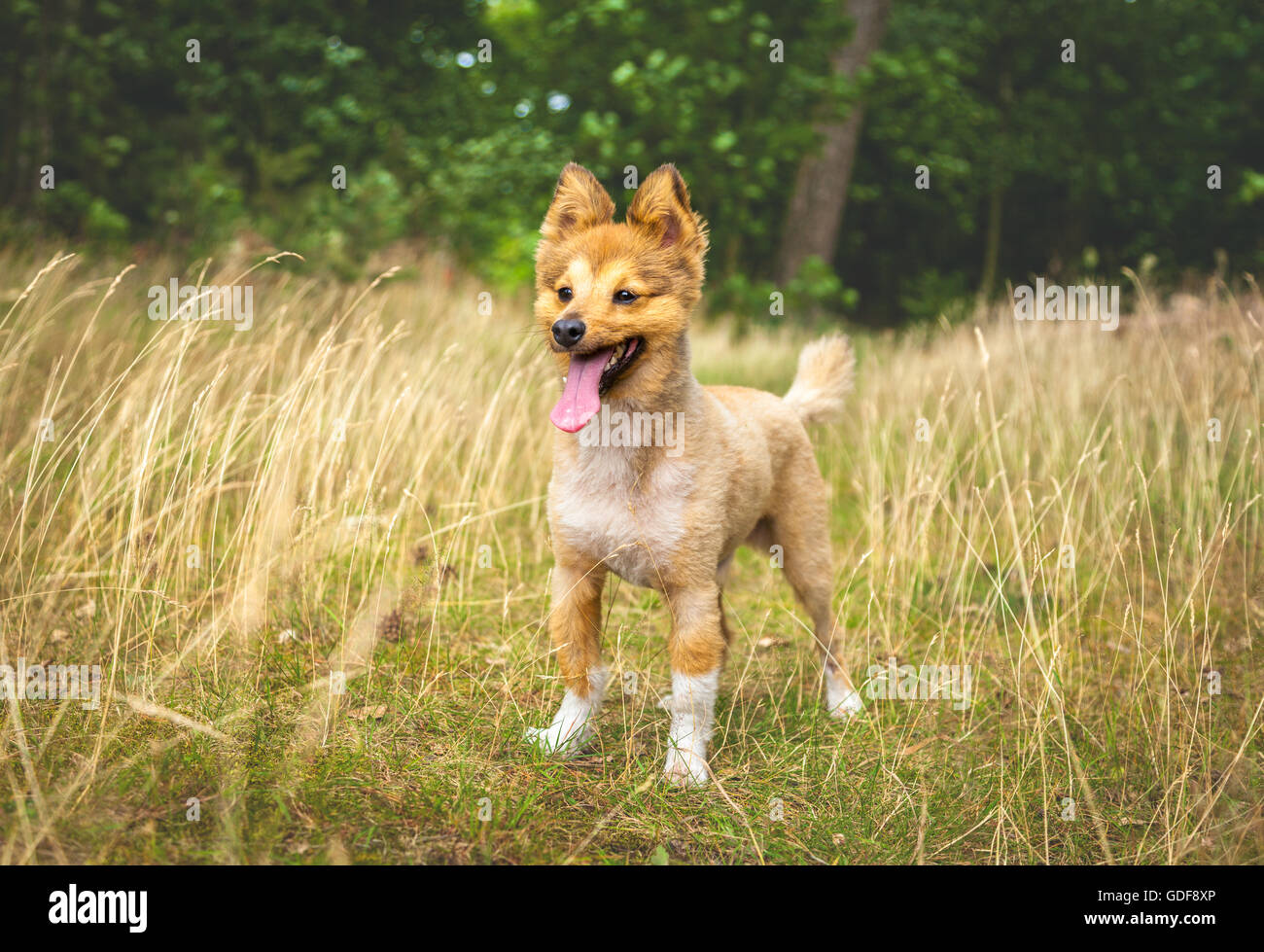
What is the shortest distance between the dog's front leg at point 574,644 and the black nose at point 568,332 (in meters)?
0.81

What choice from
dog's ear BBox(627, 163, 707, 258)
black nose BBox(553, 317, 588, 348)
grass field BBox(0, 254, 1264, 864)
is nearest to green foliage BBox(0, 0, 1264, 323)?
grass field BBox(0, 254, 1264, 864)

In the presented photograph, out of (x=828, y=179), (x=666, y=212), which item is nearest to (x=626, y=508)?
(x=666, y=212)

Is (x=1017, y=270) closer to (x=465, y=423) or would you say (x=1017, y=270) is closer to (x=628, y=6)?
(x=628, y=6)

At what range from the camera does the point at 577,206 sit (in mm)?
3320

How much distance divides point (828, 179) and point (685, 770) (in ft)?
41.6

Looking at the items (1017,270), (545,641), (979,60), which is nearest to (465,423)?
(545,641)

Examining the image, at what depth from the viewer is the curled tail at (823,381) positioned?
438 centimetres

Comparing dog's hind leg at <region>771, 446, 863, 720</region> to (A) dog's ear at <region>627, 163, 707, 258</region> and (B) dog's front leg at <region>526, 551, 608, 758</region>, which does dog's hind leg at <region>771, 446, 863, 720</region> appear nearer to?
(B) dog's front leg at <region>526, 551, 608, 758</region>

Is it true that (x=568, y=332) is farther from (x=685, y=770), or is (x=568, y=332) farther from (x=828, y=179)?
(x=828, y=179)

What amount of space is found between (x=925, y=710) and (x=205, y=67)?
17935 mm

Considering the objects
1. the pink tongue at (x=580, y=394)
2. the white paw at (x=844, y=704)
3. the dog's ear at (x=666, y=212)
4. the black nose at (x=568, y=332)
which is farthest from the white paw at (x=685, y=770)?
the dog's ear at (x=666, y=212)

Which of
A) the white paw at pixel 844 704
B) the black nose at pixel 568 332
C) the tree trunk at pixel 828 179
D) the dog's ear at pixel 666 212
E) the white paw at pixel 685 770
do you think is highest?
the tree trunk at pixel 828 179

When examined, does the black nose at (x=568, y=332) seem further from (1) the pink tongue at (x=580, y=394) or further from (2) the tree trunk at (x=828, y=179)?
(2) the tree trunk at (x=828, y=179)
